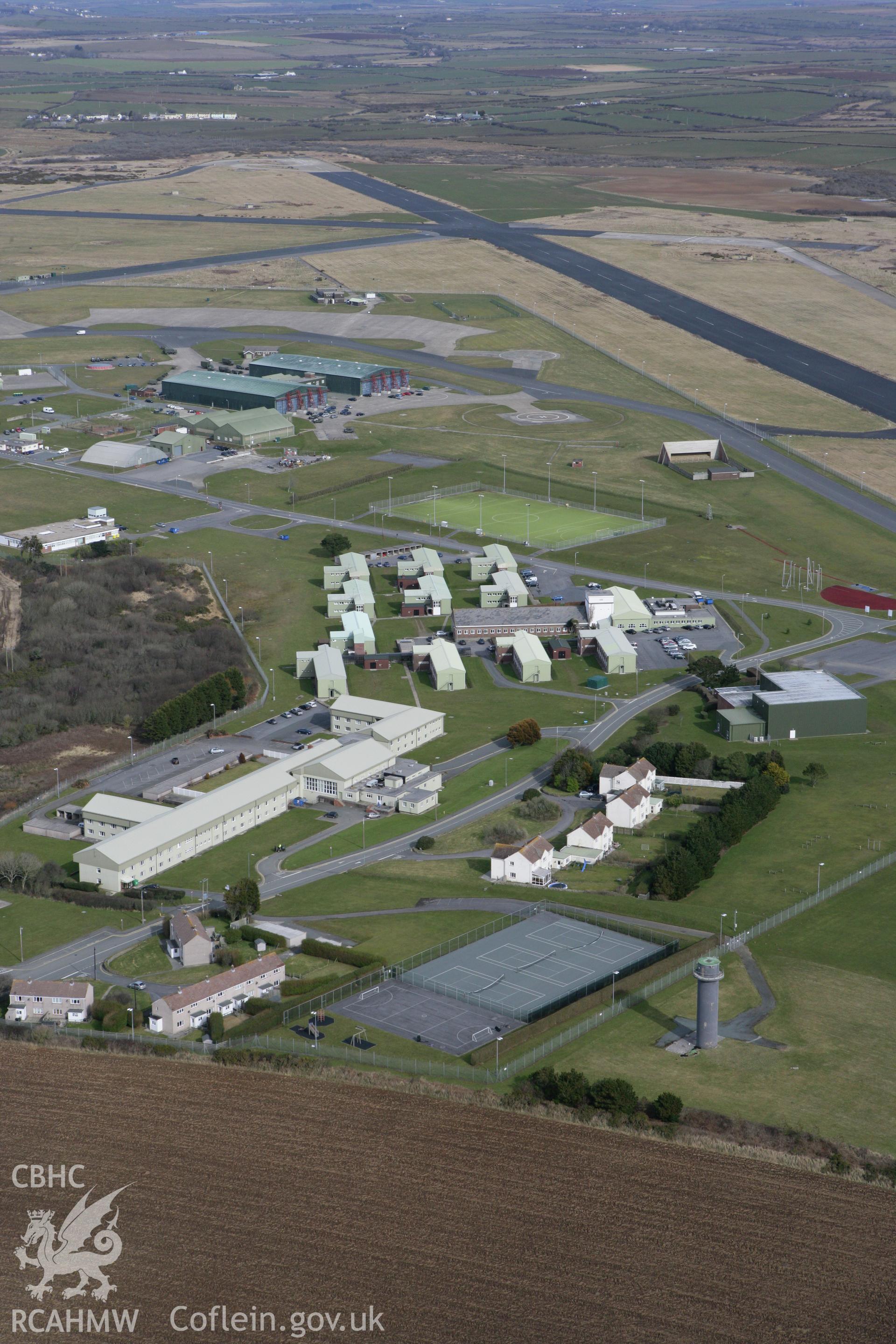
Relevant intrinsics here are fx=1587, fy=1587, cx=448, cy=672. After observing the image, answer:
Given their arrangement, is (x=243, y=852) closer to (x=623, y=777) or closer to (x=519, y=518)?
(x=623, y=777)

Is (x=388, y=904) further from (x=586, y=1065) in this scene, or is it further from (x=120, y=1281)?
(x=120, y=1281)

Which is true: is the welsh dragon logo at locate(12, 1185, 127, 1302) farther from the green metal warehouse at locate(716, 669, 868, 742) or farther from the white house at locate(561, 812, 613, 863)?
the green metal warehouse at locate(716, 669, 868, 742)

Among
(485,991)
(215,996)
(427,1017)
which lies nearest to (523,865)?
(485,991)

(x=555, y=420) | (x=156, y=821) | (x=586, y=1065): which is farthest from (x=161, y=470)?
(x=586, y=1065)

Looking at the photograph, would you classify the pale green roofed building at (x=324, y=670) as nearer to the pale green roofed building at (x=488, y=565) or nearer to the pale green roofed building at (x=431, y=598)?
the pale green roofed building at (x=431, y=598)

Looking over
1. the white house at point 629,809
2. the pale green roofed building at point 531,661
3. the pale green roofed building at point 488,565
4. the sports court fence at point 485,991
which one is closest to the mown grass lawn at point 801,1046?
the sports court fence at point 485,991

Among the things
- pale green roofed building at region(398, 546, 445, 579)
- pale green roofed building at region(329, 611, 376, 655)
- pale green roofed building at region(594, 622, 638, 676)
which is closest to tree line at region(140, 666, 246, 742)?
pale green roofed building at region(329, 611, 376, 655)
